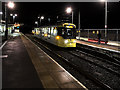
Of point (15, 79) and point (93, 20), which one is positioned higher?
point (93, 20)

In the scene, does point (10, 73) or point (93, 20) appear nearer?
point (10, 73)

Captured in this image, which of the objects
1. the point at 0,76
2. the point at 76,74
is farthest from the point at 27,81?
the point at 76,74

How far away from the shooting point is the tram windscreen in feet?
56.0

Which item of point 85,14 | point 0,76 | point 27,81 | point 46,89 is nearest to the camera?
point 46,89

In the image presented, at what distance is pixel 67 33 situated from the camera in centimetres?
1723

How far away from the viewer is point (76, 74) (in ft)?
28.4

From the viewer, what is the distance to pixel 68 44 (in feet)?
56.2

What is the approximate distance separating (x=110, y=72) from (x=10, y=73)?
5702 millimetres

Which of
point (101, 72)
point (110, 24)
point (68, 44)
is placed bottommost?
point (101, 72)

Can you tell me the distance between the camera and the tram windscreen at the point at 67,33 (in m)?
17.1

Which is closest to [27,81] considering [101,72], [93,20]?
[101,72]

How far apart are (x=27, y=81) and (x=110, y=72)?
17.5ft

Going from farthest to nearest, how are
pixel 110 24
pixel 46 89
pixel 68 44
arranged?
1. pixel 110 24
2. pixel 68 44
3. pixel 46 89

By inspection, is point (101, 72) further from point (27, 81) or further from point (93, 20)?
point (93, 20)
